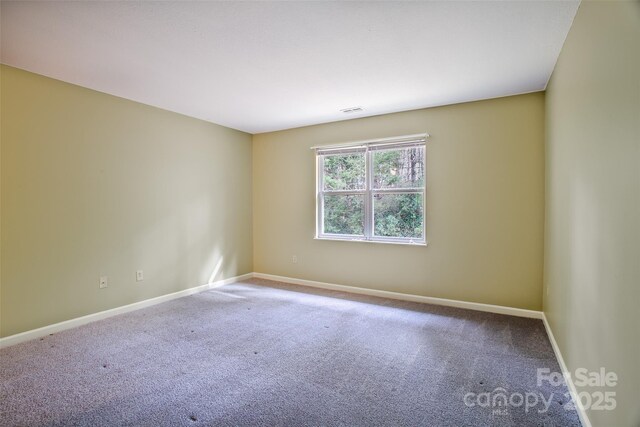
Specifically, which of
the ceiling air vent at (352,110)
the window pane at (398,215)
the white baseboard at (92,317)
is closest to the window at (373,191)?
the window pane at (398,215)

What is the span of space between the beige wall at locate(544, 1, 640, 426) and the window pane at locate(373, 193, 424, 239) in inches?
64.8

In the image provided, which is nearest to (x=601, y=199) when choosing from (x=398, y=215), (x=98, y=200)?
(x=398, y=215)

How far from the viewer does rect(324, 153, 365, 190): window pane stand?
4.43 meters

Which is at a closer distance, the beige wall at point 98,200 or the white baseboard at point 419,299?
the beige wall at point 98,200

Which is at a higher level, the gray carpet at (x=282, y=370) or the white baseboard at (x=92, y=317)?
the white baseboard at (x=92, y=317)

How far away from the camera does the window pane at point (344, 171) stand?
4430 mm

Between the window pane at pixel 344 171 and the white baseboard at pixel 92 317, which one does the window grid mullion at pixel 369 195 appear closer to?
the window pane at pixel 344 171

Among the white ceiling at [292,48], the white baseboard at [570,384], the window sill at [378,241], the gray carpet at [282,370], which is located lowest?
the gray carpet at [282,370]

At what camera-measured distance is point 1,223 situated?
2637 millimetres

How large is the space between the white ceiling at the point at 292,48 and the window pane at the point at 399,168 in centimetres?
71

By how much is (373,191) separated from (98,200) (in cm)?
321

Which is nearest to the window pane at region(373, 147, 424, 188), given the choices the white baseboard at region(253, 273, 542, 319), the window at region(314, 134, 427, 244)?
the window at region(314, 134, 427, 244)

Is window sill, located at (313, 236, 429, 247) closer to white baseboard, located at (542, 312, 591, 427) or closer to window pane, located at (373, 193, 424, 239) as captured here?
window pane, located at (373, 193, 424, 239)

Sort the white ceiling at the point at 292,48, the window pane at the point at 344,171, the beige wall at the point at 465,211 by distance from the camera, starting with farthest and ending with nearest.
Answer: the window pane at the point at 344,171 < the beige wall at the point at 465,211 < the white ceiling at the point at 292,48
